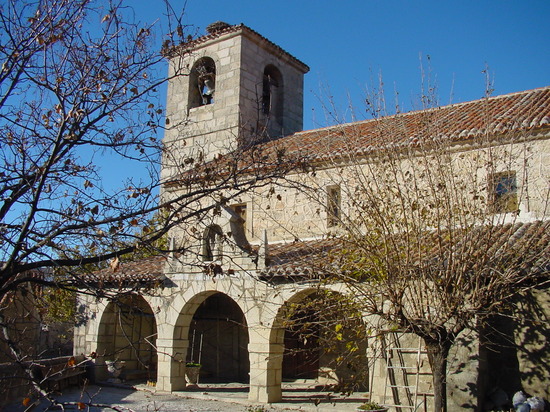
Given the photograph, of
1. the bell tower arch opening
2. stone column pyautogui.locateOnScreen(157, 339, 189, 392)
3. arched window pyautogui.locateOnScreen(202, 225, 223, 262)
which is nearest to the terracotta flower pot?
stone column pyautogui.locateOnScreen(157, 339, 189, 392)

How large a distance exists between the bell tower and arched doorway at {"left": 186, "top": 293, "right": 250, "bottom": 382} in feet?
13.7

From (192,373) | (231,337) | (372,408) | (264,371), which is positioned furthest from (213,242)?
(231,337)

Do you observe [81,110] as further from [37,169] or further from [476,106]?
[476,106]

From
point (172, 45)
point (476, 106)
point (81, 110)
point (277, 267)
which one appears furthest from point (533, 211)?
point (81, 110)

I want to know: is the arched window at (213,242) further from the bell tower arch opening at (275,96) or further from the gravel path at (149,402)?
the bell tower arch opening at (275,96)

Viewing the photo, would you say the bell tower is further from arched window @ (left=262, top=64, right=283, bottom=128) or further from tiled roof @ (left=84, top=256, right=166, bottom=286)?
tiled roof @ (left=84, top=256, right=166, bottom=286)

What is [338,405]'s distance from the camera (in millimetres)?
11047

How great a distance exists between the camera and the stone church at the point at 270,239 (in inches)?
351

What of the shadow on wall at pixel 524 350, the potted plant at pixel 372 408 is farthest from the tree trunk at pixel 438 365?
the potted plant at pixel 372 408

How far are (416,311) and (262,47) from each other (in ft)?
44.2

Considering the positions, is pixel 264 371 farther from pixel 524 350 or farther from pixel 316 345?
pixel 524 350

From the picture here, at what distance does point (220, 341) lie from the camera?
53.4 ft

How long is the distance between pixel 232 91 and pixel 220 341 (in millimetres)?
7375

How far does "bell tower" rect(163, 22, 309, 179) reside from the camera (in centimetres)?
1756
